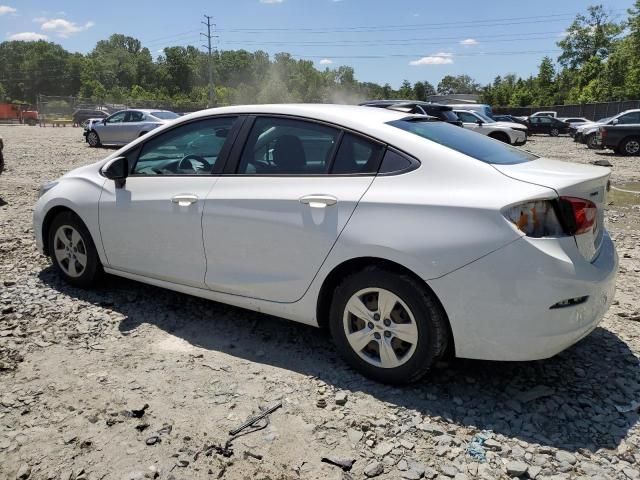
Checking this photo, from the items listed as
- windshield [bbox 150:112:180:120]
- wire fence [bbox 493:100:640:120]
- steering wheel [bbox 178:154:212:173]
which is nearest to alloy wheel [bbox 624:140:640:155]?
windshield [bbox 150:112:180:120]

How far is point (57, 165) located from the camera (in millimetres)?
13883

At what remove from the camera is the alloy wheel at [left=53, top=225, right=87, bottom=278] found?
176 inches

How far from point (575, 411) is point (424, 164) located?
1565 millimetres

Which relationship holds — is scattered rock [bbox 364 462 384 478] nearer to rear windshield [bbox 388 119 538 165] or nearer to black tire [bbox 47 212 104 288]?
rear windshield [bbox 388 119 538 165]

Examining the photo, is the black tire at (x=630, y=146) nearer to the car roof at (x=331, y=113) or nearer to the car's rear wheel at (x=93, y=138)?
the car roof at (x=331, y=113)

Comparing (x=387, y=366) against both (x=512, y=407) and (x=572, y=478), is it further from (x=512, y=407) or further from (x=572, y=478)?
(x=572, y=478)

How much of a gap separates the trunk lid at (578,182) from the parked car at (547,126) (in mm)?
38452

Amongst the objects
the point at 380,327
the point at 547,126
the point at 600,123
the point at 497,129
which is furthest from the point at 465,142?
the point at 547,126

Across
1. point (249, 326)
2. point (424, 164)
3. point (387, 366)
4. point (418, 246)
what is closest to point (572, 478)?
point (387, 366)

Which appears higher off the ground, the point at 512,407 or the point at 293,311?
the point at 293,311

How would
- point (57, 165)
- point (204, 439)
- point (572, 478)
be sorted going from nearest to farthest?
point (572, 478) → point (204, 439) → point (57, 165)

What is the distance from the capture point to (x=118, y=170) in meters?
4.05

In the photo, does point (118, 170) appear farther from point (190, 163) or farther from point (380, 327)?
point (380, 327)

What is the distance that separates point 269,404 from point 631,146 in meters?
19.1
